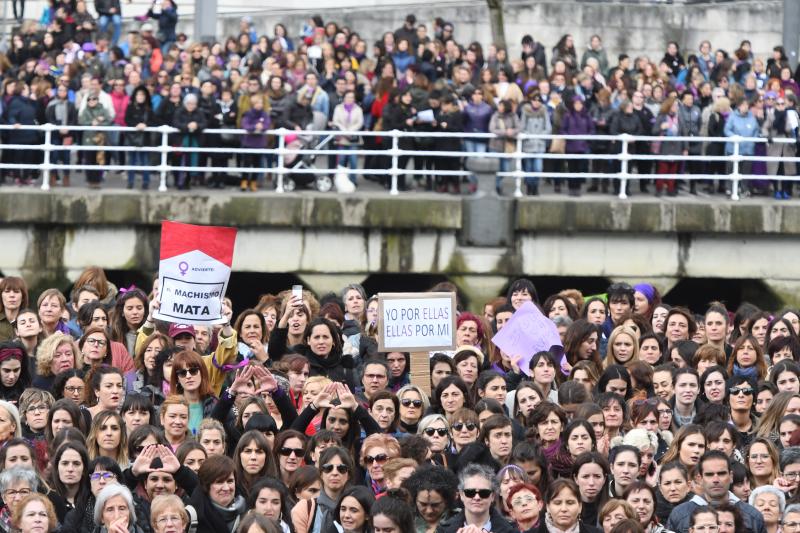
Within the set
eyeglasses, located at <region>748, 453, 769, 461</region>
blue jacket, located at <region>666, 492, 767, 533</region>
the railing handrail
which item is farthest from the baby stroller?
blue jacket, located at <region>666, 492, 767, 533</region>

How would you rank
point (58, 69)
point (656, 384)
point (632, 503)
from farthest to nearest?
point (58, 69)
point (656, 384)
point (632, 503)

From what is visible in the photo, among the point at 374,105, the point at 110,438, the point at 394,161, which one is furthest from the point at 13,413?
the point at 374,105

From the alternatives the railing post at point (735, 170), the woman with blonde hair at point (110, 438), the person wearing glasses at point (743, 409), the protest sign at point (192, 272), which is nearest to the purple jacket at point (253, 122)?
the railing post at point (735, 170)

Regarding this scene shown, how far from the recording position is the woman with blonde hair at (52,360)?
1539 centimetres

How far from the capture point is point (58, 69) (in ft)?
84.0

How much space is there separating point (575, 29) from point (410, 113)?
8.82 meters

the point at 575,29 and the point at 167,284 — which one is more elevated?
the point at 575,29

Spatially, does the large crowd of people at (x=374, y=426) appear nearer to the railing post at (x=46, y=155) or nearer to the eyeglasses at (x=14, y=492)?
the eyeglasses at (x=14, y=492)

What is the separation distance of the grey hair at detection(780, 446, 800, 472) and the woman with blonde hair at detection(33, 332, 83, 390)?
4.82 metres

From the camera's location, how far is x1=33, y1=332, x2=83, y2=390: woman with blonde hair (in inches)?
606

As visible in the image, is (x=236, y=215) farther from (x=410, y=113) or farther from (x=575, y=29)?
(x=575, y=29)

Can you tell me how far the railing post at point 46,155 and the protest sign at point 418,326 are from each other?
25.5 feet

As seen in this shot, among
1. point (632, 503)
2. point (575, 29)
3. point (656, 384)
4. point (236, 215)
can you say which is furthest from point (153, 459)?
point (575, 29)

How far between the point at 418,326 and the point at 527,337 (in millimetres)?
952
